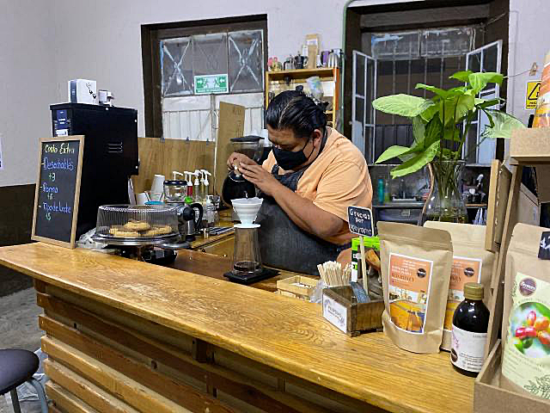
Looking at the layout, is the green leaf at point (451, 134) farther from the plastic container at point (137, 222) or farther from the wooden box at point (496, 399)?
the plastic container at point (137, 222)

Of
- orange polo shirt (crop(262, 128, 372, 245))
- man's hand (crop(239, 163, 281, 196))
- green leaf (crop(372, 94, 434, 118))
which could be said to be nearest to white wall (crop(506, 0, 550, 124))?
orange polo shirt (crop(262, 128, 372, 245))

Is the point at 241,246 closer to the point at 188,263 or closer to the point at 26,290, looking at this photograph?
the point at 188,263

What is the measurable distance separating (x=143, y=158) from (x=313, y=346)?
2.49 m

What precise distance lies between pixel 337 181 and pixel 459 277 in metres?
0.96

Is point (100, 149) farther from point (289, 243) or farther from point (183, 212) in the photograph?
point (289, 243)

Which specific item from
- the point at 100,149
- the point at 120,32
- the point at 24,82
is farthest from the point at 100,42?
the point at 100,149

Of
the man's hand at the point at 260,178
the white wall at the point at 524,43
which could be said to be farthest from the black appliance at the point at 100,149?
the white wall at the point at 524,43

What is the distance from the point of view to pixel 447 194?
108 centimetres

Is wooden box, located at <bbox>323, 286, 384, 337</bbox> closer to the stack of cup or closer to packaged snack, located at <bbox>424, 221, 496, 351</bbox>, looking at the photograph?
packaged snack, located at <bbox>424, 221, 496, 351</bbox>

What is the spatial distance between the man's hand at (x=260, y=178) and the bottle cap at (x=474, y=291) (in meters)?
1.13

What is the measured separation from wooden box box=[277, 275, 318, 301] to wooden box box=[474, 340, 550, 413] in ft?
2.14

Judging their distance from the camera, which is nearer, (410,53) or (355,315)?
(355,315)

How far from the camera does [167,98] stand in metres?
5.33

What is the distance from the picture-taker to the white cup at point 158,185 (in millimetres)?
3008
